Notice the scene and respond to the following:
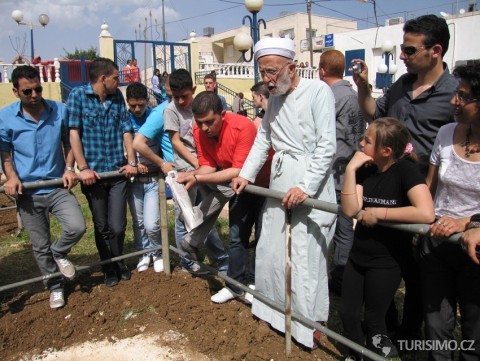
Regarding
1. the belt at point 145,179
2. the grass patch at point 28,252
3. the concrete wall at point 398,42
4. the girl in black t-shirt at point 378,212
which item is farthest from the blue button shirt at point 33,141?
the concrete wall at point 398,42

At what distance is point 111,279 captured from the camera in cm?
388

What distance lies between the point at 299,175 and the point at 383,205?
0.61m

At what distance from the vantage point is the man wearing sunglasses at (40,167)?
10.8 feet

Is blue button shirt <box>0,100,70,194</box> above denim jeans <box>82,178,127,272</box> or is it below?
above

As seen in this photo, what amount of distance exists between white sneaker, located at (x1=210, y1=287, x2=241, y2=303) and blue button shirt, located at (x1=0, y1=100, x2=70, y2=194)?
1.62 m

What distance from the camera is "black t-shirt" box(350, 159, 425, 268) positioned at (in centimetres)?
223

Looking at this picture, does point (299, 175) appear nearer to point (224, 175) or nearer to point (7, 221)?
point (224, 175)

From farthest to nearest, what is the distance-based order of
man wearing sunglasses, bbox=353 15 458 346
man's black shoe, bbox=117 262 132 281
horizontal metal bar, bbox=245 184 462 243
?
man's black shoe, bbox=117 262 132 281 < man wearing sunglasses, bbox=353 15 458 346 < horizontal metal bar, bbox=245 184 462 243

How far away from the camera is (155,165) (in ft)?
12.6

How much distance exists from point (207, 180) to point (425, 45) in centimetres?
171

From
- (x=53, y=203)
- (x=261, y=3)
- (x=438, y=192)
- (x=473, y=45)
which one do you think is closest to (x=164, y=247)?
(x=53, y=203)

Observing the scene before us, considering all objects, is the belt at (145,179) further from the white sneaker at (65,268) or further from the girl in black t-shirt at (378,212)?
the girl in black t-shirt at (378,212)

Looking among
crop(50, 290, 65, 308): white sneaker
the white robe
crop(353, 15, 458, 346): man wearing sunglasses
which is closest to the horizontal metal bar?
the white robe

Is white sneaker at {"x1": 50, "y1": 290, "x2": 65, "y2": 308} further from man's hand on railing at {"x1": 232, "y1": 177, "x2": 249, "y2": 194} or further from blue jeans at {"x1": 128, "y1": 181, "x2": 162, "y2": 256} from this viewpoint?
man's hand on railing at {"x1": 232, "y1": 177, "x2": 249, "y2": 194}
